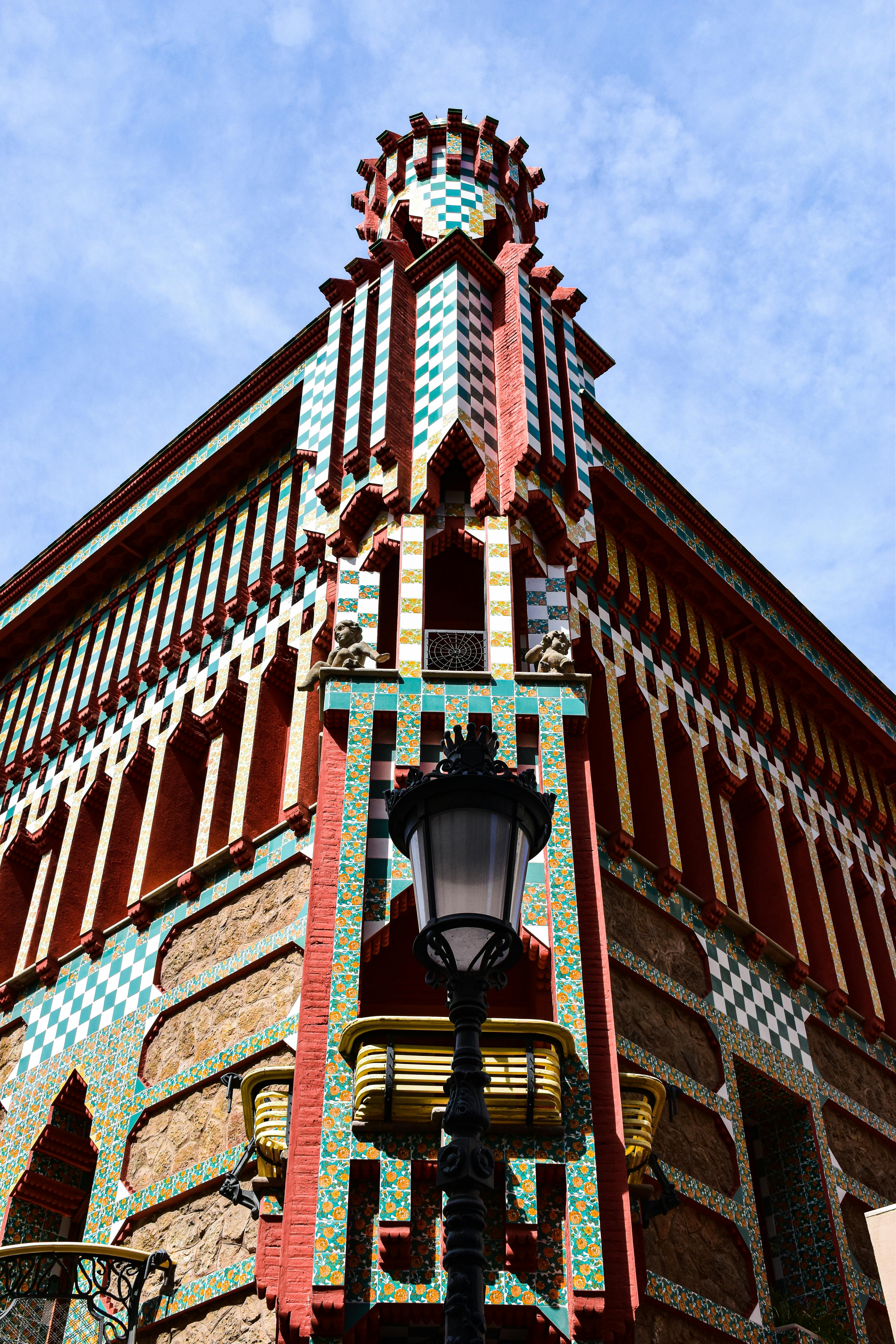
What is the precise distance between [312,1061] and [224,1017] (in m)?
2.36

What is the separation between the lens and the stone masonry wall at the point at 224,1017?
957 cm

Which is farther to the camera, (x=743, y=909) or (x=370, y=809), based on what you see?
(x=743, y=909)

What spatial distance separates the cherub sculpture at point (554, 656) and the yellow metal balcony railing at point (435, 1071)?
9.20 ft

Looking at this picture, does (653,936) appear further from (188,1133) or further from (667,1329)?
(188,1133)

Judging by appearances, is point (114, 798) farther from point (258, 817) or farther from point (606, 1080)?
point (606, 1080)

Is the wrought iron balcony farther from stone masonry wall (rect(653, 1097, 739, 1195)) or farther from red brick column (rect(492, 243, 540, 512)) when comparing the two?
stone masonry wall (rect(653, 1097, 739, 1195))

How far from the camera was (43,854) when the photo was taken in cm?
1341

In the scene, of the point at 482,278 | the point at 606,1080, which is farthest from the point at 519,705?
the point at 482,278

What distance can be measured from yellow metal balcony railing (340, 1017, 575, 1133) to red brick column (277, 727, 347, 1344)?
10.8 inches

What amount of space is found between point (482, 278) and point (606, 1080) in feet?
23.6

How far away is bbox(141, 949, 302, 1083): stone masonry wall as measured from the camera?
9.57 meters

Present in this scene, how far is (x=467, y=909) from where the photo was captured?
4910 millimetres

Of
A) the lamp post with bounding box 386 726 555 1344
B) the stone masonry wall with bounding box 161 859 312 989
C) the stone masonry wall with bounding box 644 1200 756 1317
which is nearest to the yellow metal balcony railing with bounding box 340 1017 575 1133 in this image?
the stone masonry wall with bounding box 644 1200 756 1317

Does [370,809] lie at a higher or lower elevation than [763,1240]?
higher
